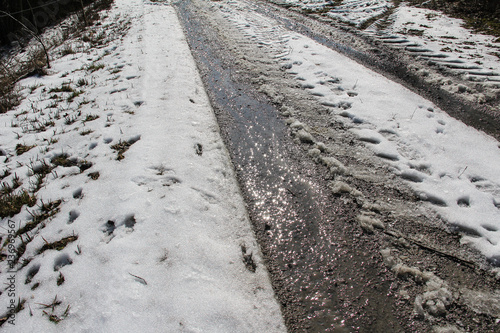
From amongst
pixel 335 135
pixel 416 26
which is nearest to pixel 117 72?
pixel 335 135

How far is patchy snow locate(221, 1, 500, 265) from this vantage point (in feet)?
9.27

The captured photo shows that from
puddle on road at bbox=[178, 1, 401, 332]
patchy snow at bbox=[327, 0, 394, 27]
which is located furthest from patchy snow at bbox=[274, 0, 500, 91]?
puddle on road at bbox=[178, 1, 401, 332]

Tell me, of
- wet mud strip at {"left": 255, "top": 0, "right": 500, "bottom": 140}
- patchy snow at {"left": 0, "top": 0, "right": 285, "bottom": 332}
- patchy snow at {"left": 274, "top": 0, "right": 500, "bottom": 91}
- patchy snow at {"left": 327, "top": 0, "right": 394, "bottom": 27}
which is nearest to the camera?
patchy snow at {"left": 0, "top": 0, "right": 285, "bottom": 332}

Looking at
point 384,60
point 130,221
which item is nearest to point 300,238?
point 130,221

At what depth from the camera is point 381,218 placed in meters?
2.84

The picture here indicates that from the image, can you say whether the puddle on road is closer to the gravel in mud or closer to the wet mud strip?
the gravel in mud

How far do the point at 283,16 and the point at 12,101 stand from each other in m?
9.80

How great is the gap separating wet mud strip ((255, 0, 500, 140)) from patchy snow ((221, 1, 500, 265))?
36 cm

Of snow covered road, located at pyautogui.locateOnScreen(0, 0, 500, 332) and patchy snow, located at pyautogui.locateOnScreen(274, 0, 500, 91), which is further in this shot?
patchy snow, located at pyautogui.locateOnScreen(274, 0, 500, 91)

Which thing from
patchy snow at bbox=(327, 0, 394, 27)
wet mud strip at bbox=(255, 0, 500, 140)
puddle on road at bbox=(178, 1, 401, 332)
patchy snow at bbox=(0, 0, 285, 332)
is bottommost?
puddle on road at bbox=(178, 1, 401, 332)

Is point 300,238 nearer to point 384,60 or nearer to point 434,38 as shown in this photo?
point 384,60

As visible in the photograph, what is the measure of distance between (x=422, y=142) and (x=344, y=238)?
2351mm

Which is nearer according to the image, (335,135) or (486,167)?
(486,167)

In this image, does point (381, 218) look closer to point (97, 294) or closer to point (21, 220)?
point (97, 294)
